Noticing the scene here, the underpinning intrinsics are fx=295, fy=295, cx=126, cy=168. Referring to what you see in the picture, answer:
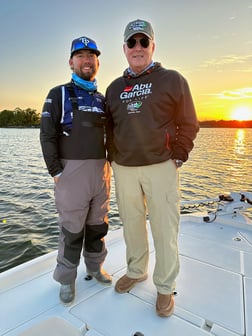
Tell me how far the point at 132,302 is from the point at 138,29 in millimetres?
2055

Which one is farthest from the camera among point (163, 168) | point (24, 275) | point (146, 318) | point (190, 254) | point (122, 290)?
point (190, 254)

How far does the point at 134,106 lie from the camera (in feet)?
7.25

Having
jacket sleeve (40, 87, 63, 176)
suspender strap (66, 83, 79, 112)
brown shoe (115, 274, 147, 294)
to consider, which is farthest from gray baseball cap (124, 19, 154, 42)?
brown shoe (115, 274, 147, 294)

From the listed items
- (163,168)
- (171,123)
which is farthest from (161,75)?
(163,168)

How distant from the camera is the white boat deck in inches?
78.1

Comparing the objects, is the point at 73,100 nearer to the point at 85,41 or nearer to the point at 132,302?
the point at 85,41

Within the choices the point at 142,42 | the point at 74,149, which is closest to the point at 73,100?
the point at 74,149

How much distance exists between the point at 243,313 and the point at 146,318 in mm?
704

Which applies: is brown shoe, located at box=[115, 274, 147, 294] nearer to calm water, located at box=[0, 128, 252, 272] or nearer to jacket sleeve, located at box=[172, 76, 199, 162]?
jacket sleeve, located at box=[172, 76, 199, 162]

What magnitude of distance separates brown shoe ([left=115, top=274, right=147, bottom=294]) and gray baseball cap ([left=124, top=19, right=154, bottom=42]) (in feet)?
6.26

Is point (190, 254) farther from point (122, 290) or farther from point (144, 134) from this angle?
point (144, 134)

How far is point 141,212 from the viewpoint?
95.7 inches

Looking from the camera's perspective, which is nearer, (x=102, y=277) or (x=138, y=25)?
(x=138, y=25)

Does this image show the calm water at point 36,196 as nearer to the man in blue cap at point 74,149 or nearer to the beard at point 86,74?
the man in blue cap at point 74,149
